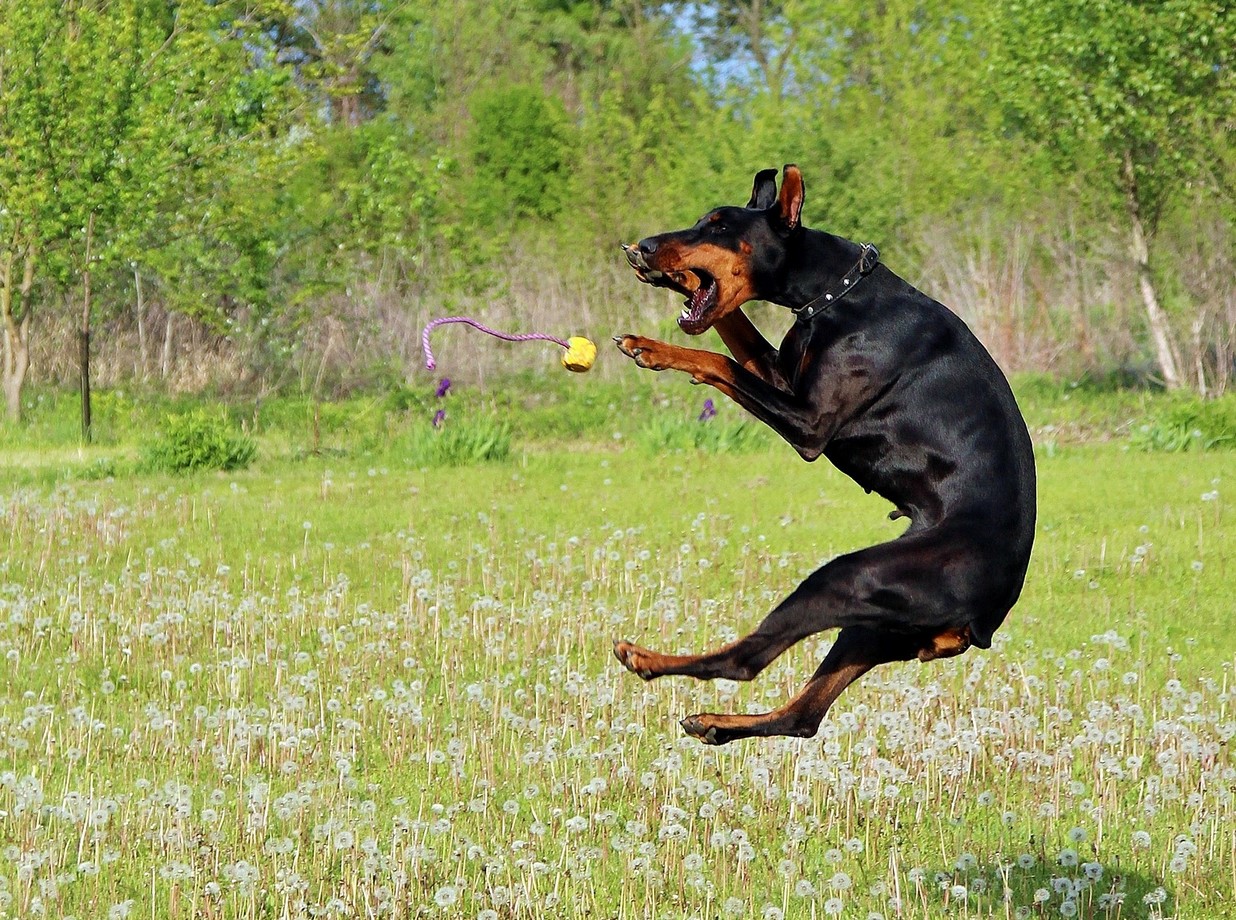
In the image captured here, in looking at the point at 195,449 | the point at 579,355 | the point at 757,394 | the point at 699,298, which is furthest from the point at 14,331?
the point at 757,394

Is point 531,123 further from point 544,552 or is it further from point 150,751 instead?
point 150,751

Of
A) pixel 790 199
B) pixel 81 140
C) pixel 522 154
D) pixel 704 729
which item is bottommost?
pixel 704 729

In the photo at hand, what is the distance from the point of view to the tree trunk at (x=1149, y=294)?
63.2ft

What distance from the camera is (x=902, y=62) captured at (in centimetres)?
2638

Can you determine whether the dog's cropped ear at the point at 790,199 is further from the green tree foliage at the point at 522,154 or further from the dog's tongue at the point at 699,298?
the green tree foliage at the point at 522,154

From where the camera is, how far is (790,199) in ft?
16.5

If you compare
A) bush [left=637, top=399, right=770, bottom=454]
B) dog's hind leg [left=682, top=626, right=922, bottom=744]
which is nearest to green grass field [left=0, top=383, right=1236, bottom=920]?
dog's hind leg [left=682, top=626, right=922, bottom=744]

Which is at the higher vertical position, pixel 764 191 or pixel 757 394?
pixel 764 191

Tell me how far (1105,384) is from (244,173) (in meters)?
10.6

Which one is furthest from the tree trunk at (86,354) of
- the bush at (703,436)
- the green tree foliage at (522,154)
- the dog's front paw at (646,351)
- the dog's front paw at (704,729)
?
the green tree foliage at (522,154)

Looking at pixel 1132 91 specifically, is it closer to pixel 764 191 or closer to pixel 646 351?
pixel 764 191

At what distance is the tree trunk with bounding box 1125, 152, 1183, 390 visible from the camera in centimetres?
1925

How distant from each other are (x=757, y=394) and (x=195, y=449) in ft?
38.2

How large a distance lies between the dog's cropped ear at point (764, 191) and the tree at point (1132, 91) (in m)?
13.7
